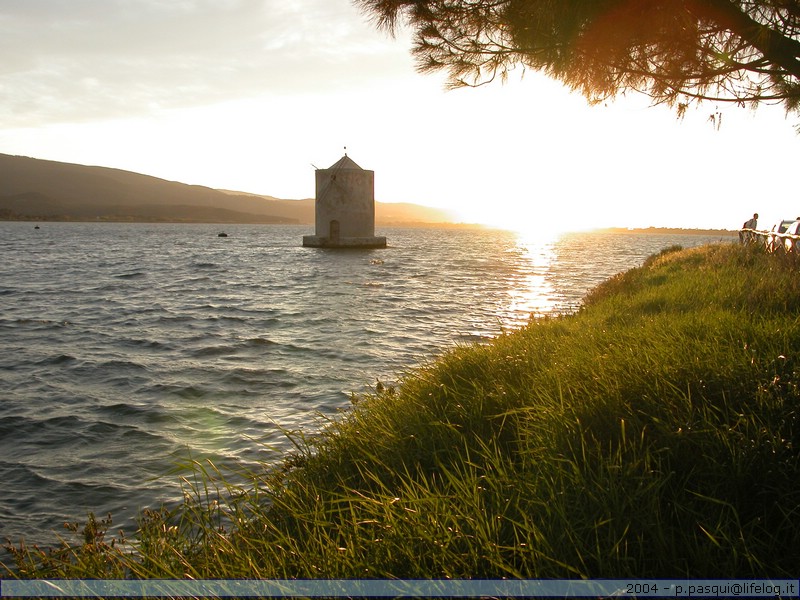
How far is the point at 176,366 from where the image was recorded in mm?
12000

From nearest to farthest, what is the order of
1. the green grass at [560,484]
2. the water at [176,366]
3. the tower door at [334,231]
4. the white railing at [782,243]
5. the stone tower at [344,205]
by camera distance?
1. the green grass at [560,484]
2. the water at [176,366]
3. the white railing at [782,243]
4. the stone tower at [344,205]
5. the tower door at [334,231]

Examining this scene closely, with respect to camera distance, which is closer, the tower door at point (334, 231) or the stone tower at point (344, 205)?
the stone tower at point (344, 205)

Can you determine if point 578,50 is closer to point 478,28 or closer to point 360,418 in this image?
point 478,28

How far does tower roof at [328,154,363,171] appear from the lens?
5466 cm

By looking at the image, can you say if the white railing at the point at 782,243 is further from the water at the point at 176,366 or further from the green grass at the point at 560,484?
the green grass at the point at 560,484

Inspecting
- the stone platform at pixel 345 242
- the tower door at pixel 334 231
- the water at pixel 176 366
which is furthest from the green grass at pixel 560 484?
the tower door at pixel 334 231

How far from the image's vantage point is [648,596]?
2.42 m

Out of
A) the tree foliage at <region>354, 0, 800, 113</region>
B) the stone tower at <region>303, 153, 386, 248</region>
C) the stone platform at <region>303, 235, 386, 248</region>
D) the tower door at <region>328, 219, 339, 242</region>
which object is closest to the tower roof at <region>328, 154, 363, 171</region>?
the stone tower at <region>303, 153, 386, 248</region>

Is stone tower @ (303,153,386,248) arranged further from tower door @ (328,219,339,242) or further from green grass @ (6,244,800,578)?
green grass @ (6,244,800,578)

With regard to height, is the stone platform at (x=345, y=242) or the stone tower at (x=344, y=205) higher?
the stone tower at (x=344, y=205)

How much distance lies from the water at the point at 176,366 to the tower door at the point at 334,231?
91.5 feet

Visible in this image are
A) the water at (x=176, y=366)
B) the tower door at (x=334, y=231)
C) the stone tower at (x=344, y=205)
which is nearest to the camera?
the water at (x=176, y=366)

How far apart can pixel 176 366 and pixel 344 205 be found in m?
44.9

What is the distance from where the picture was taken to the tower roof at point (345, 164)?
54656 mm
